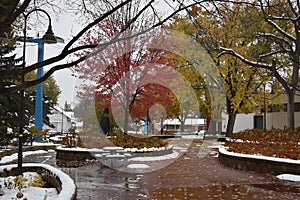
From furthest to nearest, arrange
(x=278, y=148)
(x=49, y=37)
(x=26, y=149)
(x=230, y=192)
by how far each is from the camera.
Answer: (x=26, y=149) < (x=278, y=148) < (x=49, y=37) < (x=230, y=192)

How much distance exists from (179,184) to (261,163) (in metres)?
3.73

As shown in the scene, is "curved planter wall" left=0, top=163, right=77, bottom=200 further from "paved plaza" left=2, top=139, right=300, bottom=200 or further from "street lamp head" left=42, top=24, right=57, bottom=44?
"street lamp head" left=42, top=24, right=57, bottom=44

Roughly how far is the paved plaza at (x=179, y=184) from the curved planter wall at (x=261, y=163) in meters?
0.33

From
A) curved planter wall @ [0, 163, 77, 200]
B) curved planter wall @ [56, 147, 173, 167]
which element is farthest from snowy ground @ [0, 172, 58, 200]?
curved planter wall @ [56, 147, 173, 167]

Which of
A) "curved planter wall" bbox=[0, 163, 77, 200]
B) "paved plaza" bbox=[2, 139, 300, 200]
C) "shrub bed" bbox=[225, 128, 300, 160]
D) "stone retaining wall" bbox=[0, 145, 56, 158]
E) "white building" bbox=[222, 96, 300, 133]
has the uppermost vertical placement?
"white building" bbox=[222, 96, 300, 133]

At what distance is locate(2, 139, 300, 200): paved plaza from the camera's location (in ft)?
26.8

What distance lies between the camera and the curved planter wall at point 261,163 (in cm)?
1106

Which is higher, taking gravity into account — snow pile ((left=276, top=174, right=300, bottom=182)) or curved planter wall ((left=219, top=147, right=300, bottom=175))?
curved planter wall ((left=219, top=147, right=300, bottom=175))

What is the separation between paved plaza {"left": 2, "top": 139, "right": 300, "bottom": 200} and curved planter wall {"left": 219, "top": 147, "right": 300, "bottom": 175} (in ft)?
1.09

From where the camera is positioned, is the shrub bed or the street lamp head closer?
the street lamp head

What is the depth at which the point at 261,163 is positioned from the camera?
1208 cm

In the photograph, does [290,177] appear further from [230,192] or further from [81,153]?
[81,153]

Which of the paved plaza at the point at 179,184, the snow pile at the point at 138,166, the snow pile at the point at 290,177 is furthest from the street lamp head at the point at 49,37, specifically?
the snow pile at the point at 290,177

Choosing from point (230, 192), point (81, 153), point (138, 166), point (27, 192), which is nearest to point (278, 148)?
point (138, 166)
